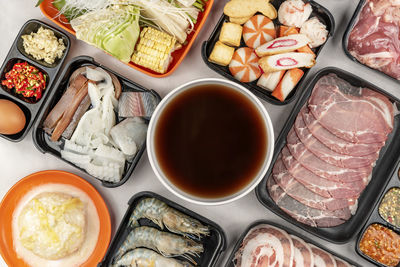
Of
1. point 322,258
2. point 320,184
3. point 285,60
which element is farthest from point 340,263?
point 285,60

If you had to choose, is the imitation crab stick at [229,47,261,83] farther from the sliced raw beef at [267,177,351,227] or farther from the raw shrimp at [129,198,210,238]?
the raw shrimp at [129,198,210,238]

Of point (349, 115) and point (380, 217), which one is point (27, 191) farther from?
point (380, 217)

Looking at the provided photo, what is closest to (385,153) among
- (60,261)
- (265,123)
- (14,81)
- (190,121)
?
(265,123)

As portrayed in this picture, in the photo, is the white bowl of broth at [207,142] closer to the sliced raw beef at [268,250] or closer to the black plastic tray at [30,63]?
the sliced raw beef at [268,250]

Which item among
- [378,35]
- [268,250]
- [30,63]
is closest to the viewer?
[268,250]

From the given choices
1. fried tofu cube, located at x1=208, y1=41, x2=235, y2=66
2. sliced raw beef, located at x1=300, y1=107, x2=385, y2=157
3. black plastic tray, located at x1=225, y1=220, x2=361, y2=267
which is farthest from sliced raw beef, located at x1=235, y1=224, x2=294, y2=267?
fried tofu cube, located at x1=208, y1=41, x2=235, y2=66

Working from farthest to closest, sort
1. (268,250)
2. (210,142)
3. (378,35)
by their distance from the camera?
(378,35)
(268,250)
(210,142)
